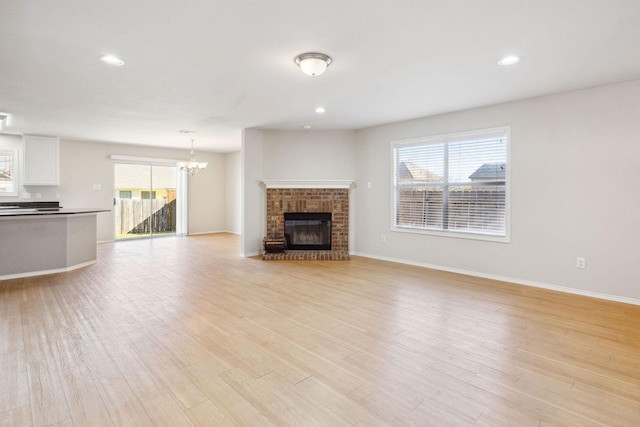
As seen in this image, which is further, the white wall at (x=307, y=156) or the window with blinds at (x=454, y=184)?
the white wall at (x=307, y=156)

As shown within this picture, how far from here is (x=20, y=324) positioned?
2979 millimetres

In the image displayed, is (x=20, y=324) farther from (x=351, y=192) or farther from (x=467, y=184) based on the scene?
(x=467, y=184)

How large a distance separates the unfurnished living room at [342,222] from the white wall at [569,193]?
0.02 meters

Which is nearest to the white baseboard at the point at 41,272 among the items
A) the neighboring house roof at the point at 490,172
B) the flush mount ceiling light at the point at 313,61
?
the flush mount ceiling light at the point at 313,61

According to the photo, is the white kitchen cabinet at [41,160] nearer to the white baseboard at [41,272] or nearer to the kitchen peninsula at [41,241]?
the kitchen peninsula at [41,241]

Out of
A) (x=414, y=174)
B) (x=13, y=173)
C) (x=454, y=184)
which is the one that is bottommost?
(x=454, y=184)

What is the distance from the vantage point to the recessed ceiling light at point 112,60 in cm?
303

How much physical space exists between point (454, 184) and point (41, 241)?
649cm

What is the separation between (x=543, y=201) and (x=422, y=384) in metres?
3.38

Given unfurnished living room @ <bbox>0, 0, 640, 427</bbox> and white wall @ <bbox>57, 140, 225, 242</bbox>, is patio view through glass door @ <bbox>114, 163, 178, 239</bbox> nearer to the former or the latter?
white wall @ <bbox>57, 140, 225, 242</bbox>

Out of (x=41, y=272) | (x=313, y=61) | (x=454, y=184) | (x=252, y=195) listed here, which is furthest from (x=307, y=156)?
(x=41, y=272)

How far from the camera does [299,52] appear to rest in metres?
2.95

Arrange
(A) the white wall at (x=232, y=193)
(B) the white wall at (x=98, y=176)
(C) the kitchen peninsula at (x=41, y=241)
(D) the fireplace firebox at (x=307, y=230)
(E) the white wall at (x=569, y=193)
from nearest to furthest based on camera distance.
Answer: (E) the white wall at (x=569, y=193)
(C) the kitchen peninsula at (x=41, y=241)
(D) the fireplace firebox at (x=307, y=230)
(B) the white wall at (x=98, y=176)
(A) the white wall at (x=232, y=193)

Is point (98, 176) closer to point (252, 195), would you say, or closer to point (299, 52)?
point (252, 195)
